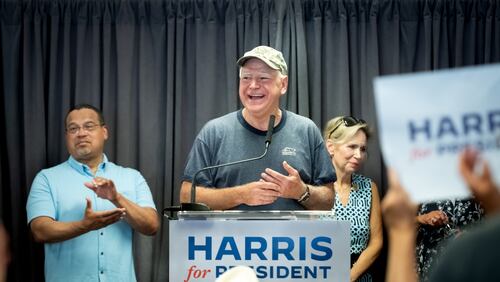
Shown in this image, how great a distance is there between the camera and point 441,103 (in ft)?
3.91

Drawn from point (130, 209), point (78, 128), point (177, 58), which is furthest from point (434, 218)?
point (78, 128)

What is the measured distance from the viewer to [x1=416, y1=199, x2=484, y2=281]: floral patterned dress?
13.6 feet

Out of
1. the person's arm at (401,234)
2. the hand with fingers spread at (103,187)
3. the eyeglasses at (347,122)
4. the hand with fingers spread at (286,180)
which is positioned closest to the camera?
the person's arm at (401,234)

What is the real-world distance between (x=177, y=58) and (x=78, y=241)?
1.41 meters

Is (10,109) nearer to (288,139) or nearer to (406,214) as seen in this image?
(288,139)

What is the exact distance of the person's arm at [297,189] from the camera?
283 centimetres

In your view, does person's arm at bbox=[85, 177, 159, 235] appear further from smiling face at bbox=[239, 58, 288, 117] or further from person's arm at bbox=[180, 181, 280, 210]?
smiling face at bbox=[239, 58, 288, 117]

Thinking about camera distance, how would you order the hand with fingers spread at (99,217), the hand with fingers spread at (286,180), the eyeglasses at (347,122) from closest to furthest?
the hand with fingers spread at (286,180), the hand with fingers spread at (99,217), the eyeglasses at (347,122)

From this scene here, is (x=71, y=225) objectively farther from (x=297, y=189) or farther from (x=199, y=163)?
(x=297, y=189)

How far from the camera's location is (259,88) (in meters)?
3.48

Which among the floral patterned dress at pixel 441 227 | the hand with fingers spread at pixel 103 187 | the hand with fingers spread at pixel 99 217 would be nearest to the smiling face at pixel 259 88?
the hand with fingers spread at pixel 103 187

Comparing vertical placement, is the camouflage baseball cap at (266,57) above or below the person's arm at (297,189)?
above

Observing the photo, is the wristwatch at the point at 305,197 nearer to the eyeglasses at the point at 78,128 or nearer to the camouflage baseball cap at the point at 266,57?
the camouflage baseball cap at the point at 266,57

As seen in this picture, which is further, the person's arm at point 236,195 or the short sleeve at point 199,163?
the short sleeve at point 199,163
